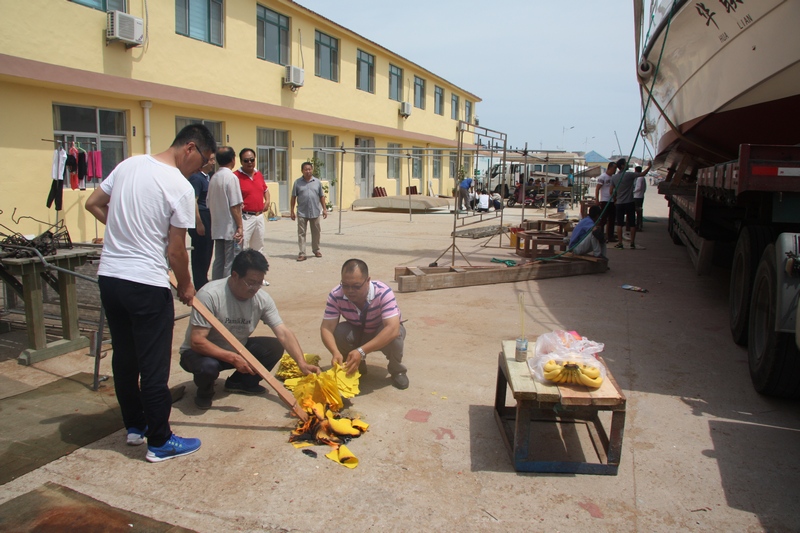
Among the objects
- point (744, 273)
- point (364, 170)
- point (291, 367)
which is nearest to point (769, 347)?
point (744, 273)

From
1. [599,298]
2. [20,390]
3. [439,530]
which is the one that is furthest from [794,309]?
[20,390]

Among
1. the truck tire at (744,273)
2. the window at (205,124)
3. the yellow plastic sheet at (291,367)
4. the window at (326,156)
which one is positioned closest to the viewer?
the yellow plastic sheet at (291,367)

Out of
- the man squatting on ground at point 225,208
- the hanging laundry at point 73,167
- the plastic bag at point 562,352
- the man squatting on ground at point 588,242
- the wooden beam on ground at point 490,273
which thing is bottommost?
the wooden beam on ground at point 490,273

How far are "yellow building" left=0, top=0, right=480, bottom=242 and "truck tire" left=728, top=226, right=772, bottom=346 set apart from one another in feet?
27.1

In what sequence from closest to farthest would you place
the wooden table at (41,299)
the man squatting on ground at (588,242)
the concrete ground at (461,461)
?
the concrete ground at (461,461) < the wooden table at (41,299) < the man squatting on ground at (588,242)

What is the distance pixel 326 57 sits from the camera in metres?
21.1

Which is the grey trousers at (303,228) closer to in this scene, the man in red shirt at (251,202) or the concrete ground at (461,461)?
the man in red shirt at (251,202)

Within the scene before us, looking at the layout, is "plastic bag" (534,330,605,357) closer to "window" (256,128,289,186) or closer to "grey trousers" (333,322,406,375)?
"grey trousers" (333,322,406,375)

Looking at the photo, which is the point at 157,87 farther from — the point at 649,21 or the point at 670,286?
the point at 670,286

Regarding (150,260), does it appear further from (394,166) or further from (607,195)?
(394,166)

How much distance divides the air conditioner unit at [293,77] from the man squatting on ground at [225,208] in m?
12.7

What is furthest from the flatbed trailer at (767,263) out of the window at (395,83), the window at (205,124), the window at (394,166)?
the window at (394,166)

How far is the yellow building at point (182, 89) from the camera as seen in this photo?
1126cm

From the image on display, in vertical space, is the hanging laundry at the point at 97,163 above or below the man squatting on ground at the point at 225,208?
above
